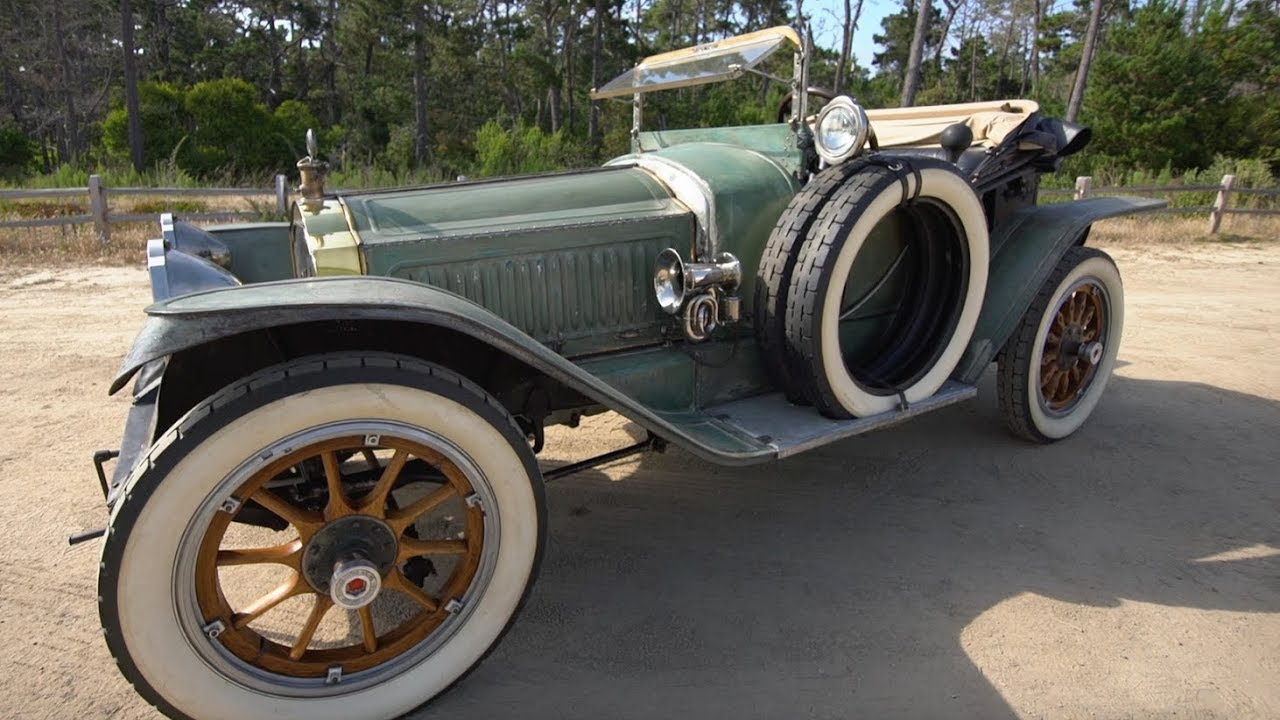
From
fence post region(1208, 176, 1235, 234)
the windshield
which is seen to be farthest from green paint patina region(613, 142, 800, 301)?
fence post region(1208, 176, 1235, 234)

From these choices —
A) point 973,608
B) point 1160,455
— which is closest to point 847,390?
point 973,608

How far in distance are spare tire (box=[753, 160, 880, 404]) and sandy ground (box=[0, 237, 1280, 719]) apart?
0.84 meters

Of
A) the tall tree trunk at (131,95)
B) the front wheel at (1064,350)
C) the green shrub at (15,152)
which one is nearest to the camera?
the front wheel at (1064,350)

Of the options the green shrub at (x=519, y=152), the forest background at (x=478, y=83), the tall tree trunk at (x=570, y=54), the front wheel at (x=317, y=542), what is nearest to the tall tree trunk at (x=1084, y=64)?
the forest background at (x=478, y=83)

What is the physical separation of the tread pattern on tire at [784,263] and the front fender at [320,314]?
0.93m

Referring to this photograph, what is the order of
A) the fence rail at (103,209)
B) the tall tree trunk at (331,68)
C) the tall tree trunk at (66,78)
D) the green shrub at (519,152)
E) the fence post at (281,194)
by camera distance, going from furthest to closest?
the tall tree trunk at (331,68) < the tall tree trunk at (66,78) < the green shrub at (519,152) < the fence post at (281,194) < the fence rail at (103,209)

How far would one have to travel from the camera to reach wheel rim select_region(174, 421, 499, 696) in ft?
6.72

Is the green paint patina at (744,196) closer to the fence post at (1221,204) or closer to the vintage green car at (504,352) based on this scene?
the vintage green car at (504,352)

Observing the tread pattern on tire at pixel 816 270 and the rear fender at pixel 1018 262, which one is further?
the rear fender at pixel 1018 262

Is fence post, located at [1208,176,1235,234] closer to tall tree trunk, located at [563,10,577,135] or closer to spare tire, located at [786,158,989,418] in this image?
spare tire, located at [786,158,989,418]

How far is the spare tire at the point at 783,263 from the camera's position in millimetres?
3084

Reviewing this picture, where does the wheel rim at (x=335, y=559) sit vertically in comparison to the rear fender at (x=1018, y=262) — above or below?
below

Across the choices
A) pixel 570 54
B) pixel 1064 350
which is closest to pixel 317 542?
pixel 1064 350

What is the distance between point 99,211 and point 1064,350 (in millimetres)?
11536
